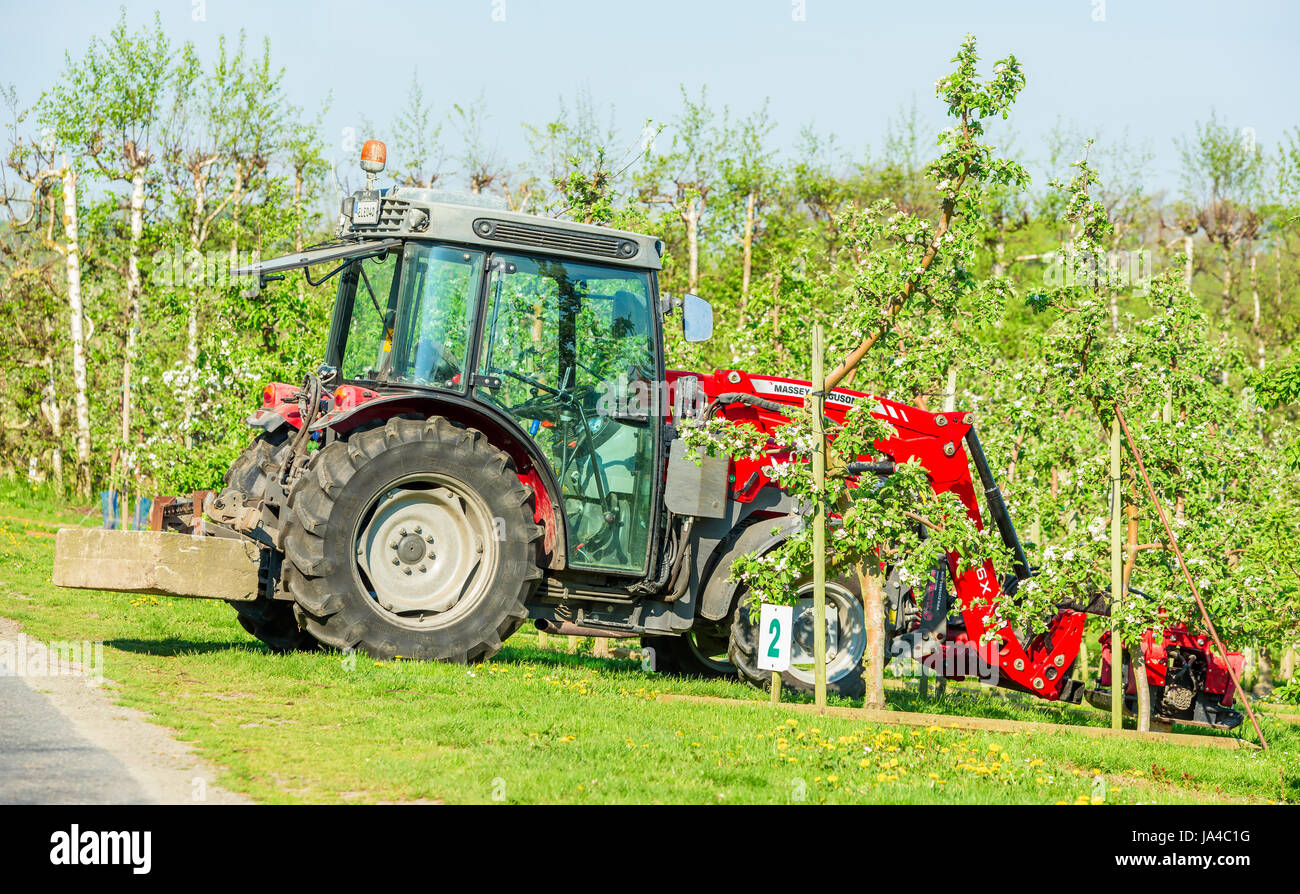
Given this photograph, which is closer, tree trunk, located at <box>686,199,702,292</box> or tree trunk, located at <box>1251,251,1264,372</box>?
tree trunk, located at <box>1251,251,1264,372</box>

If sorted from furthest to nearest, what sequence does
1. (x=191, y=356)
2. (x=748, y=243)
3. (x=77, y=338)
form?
1. (x=748, y=243)
2. (x=77, y=338)
3. (x=191, y=356)

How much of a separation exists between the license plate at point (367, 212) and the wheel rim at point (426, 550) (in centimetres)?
204

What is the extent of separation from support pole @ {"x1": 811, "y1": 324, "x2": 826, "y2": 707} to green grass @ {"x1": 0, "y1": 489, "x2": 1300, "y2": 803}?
59 centimetres

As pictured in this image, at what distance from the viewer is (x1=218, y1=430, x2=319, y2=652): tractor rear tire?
10459mm

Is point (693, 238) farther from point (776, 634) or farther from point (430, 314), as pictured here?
point (776, 634)

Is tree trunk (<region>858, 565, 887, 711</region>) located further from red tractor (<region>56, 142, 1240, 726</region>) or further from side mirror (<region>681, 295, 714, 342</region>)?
side mirror (<region>681, 295, 714, 342</region>)

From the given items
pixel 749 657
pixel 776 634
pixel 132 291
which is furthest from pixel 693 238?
pixel 776 634

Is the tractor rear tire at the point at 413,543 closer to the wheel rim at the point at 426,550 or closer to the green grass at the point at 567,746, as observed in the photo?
the wheel rim at the point at 426,550

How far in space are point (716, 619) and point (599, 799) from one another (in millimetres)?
4602

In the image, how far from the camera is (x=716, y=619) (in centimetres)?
1072

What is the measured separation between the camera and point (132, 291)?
31.6m

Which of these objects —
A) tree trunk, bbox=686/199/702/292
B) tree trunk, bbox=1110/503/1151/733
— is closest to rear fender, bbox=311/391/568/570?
tree trunk, bbox=1110/503/1151/733

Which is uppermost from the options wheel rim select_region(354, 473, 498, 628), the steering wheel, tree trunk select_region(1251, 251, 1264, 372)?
tree trunk select_region(1251, 251, 1264, 372)

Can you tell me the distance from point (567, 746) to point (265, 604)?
4530mm
